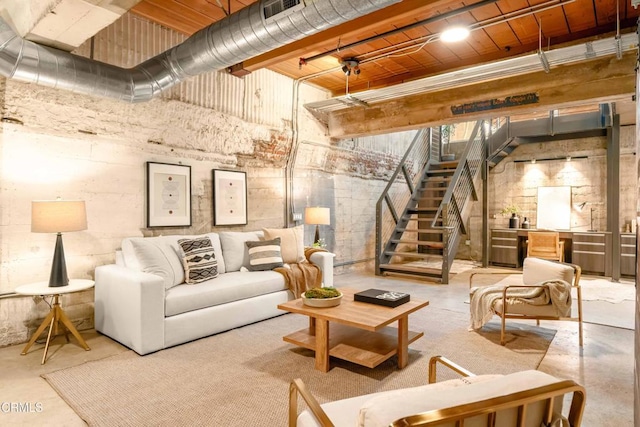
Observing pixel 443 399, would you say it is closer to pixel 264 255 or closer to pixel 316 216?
pixel 264 255

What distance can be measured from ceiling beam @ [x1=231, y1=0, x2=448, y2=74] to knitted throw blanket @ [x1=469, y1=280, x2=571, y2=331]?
2594 mm

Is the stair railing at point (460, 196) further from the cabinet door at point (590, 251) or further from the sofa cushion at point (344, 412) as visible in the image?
the sofa cushion at point (344, 412)

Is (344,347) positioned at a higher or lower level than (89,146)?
lower

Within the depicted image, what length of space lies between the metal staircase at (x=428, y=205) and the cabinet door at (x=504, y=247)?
927 millimetres

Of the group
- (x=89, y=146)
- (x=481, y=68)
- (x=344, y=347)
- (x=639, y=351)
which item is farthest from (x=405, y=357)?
(x=89, y=146)

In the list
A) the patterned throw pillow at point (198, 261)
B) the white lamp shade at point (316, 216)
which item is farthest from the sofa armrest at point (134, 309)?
the white lamp shade at point (316, 216)

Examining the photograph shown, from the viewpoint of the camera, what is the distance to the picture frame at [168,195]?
4.27m

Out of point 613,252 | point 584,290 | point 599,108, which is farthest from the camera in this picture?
point 599,108

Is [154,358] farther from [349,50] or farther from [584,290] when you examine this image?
[584,290]

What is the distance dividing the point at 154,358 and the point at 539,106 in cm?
510

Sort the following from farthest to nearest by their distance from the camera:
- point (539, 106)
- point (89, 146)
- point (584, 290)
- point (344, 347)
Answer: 1. point (584, 290)
2. point (539, 106)
3. point (89, 146)
4. point (344, 347)

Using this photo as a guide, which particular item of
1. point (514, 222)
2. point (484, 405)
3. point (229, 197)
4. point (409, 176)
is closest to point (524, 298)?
point (484, 405)

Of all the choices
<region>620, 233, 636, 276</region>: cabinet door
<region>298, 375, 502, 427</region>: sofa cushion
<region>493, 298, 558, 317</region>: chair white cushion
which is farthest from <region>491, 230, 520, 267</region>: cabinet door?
<region>298, 375, 502, 427</region>: sofa cushion

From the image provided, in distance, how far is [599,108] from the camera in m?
6.77
